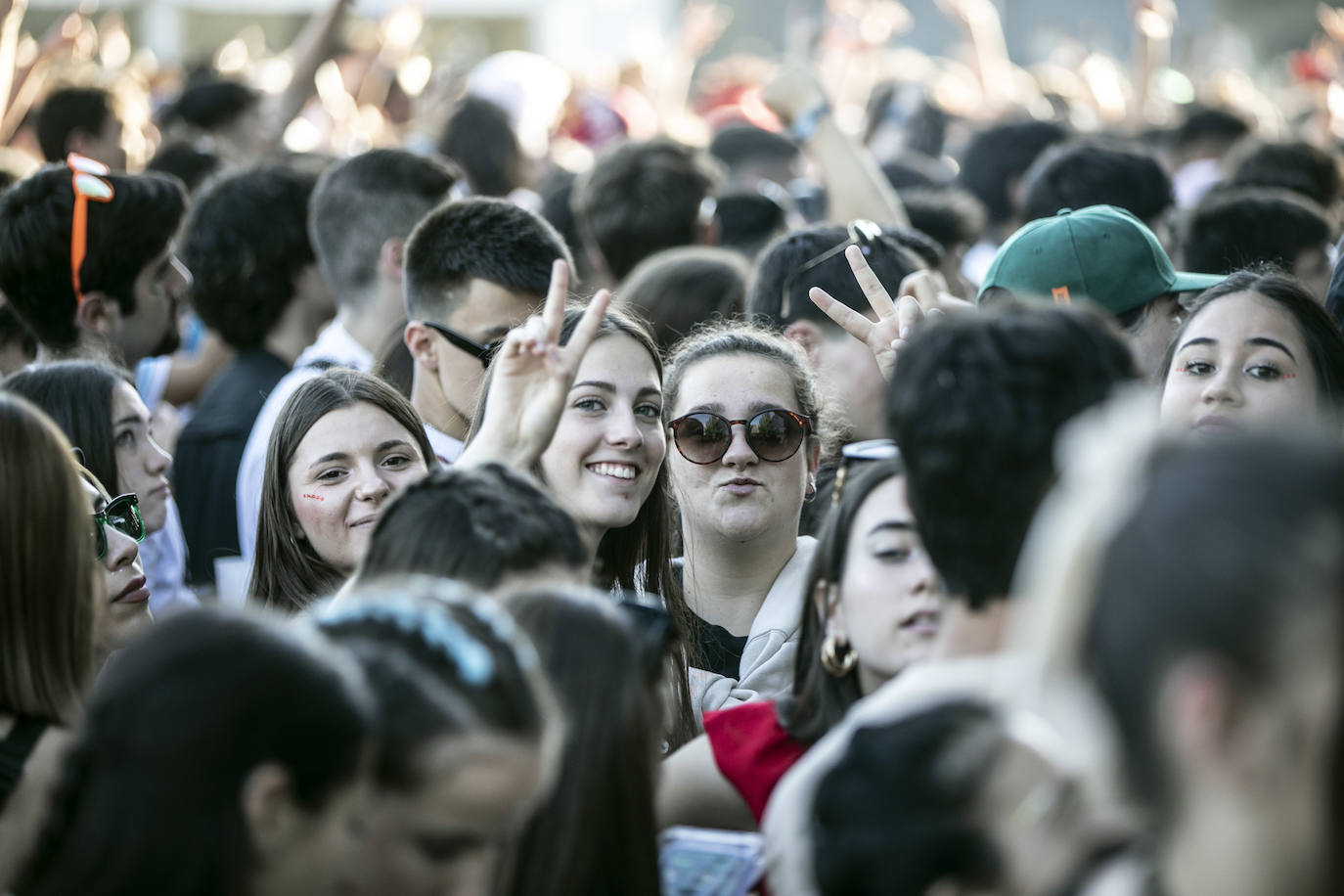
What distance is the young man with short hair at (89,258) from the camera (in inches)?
165

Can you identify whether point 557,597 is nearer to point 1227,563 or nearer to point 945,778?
point 945,778

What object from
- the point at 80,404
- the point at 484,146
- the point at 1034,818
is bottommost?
the point at 1034,818

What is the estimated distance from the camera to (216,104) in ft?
24.8

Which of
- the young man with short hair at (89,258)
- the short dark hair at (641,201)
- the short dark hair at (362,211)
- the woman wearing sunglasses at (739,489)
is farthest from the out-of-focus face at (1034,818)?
the short dark hair at (641,201)

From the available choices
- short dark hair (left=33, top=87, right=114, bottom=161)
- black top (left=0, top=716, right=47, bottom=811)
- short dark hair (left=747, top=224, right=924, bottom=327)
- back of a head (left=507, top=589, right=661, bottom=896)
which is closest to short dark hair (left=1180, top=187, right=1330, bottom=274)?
short dark hair (left=747, top=224, right=924, bottom=327)

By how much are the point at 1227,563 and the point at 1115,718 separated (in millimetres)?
183

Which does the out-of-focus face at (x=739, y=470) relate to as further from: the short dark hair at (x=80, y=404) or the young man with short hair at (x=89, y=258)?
the young man with short hair at (x=89, y=258)

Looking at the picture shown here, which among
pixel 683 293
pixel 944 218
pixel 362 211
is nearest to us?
pixel 683 293

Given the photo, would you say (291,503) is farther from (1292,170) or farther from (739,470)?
(1292,170)

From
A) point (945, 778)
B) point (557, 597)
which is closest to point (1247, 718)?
point (945, 778)

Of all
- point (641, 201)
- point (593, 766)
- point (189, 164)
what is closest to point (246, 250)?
point (641, 201)

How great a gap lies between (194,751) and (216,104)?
6.68m

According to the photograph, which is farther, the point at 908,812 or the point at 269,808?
the point at 908,812

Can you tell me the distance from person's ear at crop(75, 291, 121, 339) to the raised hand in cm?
220
